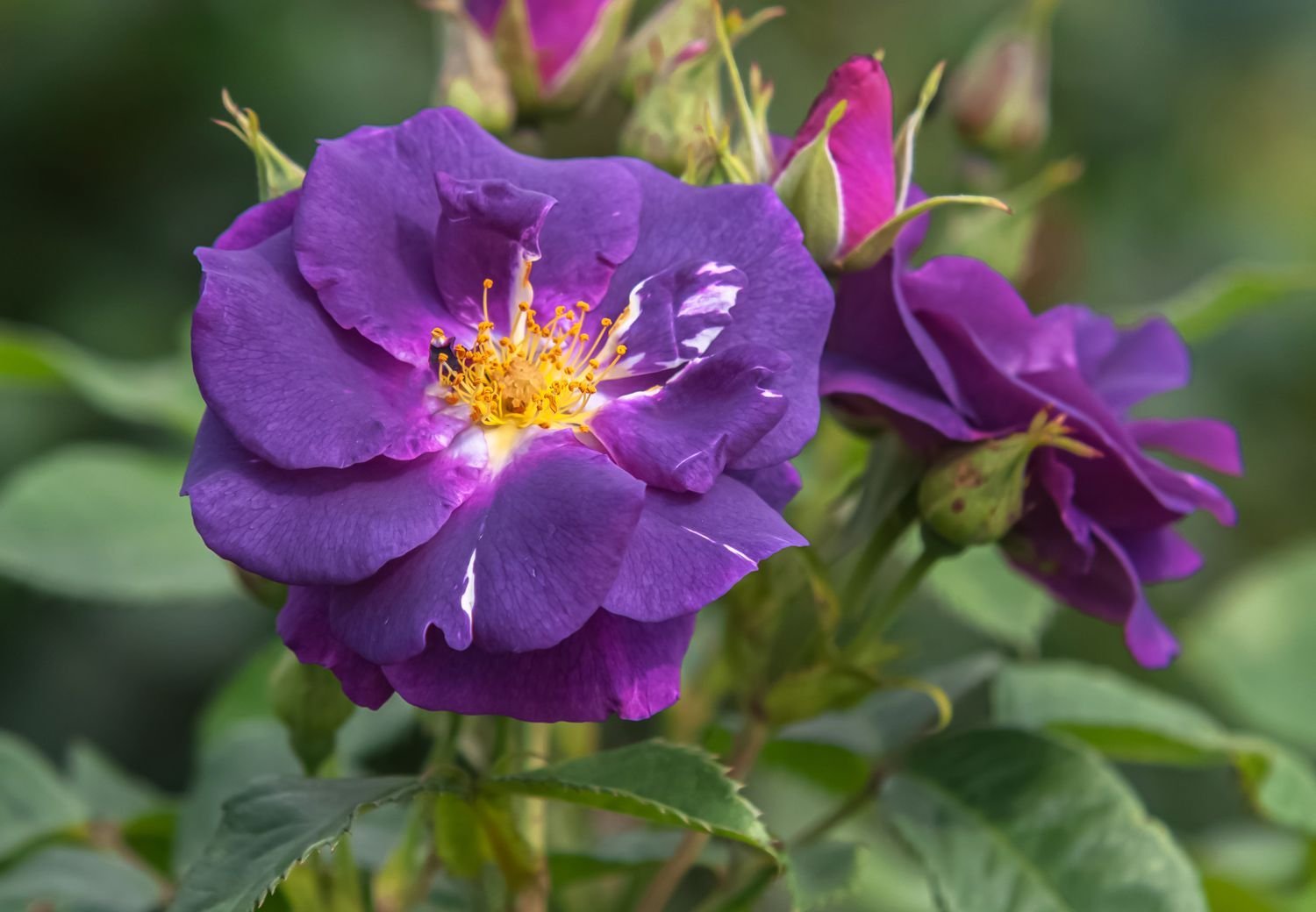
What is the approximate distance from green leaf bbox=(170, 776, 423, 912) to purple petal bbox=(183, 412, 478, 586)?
0.13 m

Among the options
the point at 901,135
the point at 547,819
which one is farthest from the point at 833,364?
the point at 547,819

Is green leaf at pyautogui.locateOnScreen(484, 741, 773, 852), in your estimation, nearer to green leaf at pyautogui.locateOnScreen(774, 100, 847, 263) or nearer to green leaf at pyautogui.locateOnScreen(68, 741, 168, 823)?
green leaf at pyautogui.locateOnScreen(774, 100, 847, 263)

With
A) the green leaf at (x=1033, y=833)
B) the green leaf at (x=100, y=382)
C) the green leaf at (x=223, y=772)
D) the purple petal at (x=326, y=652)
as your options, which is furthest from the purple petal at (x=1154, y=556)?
the green leaf at (x=100, y=382)

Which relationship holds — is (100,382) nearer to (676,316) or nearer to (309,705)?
(309,705)

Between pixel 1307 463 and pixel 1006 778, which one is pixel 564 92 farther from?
pixel 1307 463

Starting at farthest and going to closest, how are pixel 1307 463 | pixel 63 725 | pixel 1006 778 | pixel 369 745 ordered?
1. pixel 1307 463
2. pixel 63 725
3. pixel 369 745
4. pixel 1006 778

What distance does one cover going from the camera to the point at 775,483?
0.71 meters

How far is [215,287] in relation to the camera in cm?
62

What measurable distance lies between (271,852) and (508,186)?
335 millimetres

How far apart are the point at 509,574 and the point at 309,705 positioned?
0.71ft

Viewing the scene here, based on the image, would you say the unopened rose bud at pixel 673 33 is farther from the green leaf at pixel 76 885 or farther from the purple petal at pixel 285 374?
the green leaf at pixel 76 885

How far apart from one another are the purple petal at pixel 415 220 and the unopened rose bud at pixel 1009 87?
1.65 ft

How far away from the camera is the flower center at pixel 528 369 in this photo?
0.74 metres


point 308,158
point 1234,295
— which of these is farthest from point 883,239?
point 308,158
